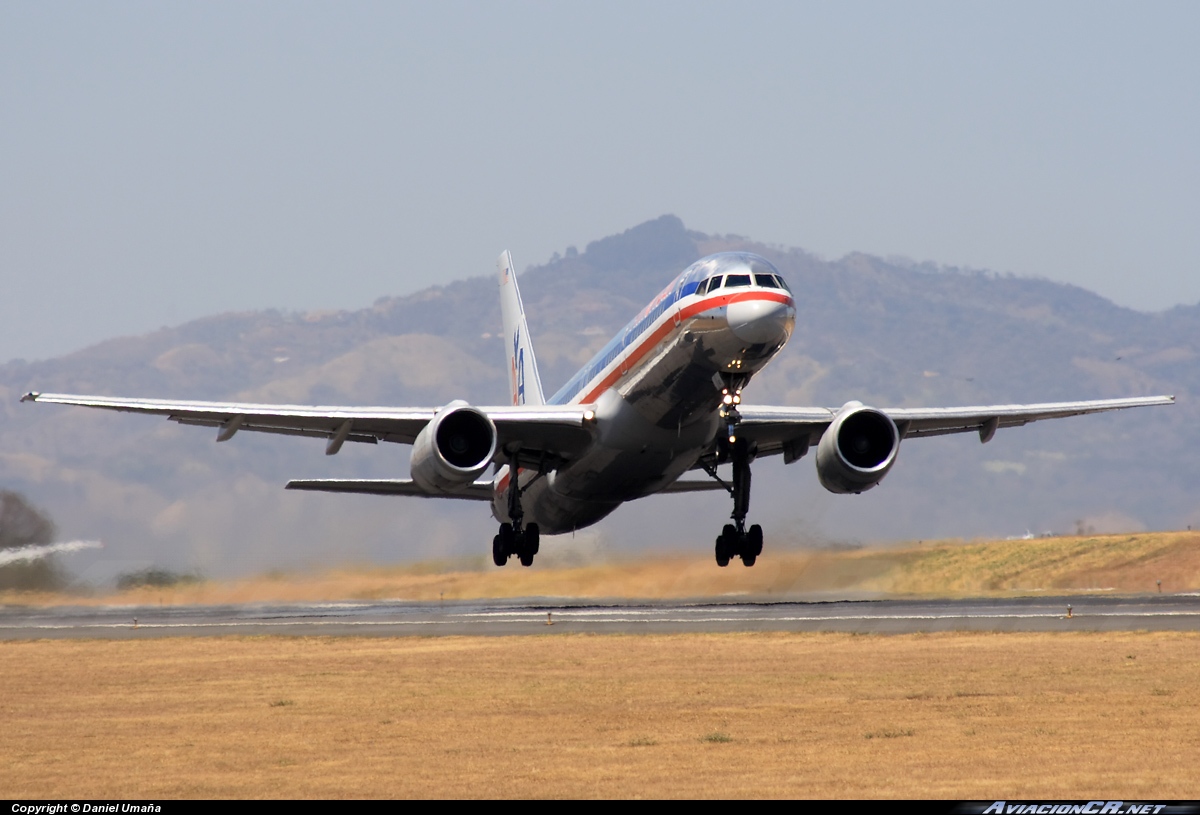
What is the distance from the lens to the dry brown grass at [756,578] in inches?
2076

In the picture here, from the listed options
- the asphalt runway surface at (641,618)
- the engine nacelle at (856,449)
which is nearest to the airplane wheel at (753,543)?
the asphalt runway surface at (641,618)

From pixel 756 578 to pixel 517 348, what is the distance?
12.2 meters

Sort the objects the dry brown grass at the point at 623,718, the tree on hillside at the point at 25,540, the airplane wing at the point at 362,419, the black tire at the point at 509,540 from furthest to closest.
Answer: the tree on hillside at the point at 25,540 → the black tire at the point at 509,540 → the airplane wing at the point at 362,419 → the dry brown grass at the point at 623,718

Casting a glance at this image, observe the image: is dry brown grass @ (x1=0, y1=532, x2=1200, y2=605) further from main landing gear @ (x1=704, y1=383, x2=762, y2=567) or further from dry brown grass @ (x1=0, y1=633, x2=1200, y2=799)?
dry brown grass @ (x1=0, y1=633, x2=1200, y2=799)

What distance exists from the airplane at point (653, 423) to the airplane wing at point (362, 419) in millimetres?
57

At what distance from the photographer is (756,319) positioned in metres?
33.0

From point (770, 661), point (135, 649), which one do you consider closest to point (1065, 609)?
point (770, 661)

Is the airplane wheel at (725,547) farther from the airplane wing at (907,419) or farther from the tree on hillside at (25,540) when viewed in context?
the tree on hillside at (25,540)

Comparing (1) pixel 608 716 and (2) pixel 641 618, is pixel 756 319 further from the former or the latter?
(2) pixel 641 618

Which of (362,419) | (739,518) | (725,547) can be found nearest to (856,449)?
(739,518)

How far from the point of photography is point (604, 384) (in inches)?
1528

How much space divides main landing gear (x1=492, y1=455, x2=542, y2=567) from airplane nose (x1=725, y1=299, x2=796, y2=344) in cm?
1101

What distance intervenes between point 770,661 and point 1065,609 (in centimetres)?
1369
